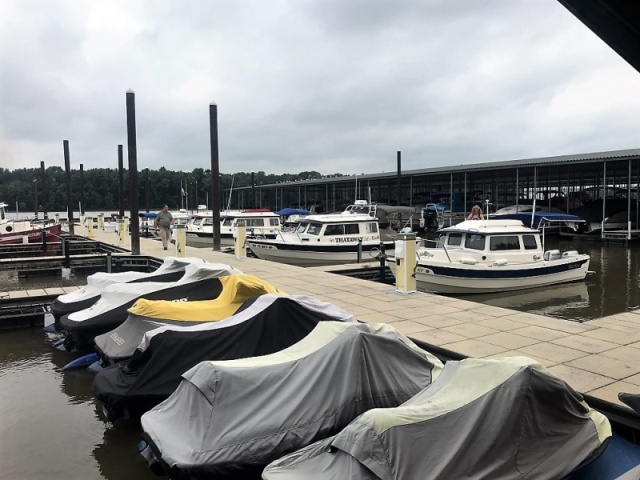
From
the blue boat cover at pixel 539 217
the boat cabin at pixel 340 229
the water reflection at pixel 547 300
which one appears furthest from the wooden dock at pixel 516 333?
the blue boat cover at pixel 539 217

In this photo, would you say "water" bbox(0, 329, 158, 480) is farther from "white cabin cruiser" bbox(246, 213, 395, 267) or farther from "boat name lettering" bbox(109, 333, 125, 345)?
"white cabin cruiser" bbox(246, 213, 395, 267)

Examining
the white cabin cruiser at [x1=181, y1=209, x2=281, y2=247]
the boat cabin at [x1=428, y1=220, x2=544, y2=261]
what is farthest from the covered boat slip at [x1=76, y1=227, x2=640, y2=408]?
the white cabin cruiser at [x1=181, y1=209, x2=281, y2=247]

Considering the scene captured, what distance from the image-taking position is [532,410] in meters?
4.16

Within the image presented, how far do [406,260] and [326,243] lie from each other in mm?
11154

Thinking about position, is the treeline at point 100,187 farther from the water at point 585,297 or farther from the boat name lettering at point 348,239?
the water at point 585,297

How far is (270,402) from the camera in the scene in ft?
16.1

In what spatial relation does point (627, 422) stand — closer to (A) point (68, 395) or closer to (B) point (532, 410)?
(B) point (532, 410)

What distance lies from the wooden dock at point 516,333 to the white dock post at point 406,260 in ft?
0.82

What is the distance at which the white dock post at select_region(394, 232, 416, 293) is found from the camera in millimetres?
11453

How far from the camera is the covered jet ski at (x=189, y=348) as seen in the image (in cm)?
603

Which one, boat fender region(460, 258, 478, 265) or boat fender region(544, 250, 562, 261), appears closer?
boat fender region(460, 258, 478, 265)

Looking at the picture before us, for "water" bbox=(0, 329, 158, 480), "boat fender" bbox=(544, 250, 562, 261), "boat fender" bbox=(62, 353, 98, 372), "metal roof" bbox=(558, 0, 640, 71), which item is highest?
"metal roof" bbox=(558, 0, 640, 71)

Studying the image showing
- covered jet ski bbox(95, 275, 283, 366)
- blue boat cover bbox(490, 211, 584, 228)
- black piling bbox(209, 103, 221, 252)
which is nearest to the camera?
covered jet ski bbox(95, 275, 283, 366)

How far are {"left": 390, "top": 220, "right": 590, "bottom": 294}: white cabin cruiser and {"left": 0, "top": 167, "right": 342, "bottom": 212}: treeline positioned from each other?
5900cm
